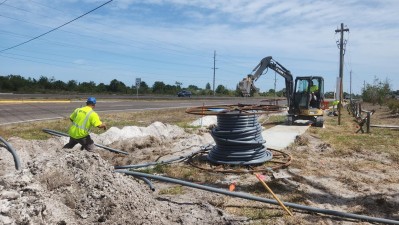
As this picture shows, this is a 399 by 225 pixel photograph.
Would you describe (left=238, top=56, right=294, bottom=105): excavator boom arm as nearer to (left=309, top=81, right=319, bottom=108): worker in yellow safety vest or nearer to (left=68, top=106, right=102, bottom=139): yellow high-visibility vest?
(left=309, top=81, right=319, bottom=108): worker in yellow safety vest

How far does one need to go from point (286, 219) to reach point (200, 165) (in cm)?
396

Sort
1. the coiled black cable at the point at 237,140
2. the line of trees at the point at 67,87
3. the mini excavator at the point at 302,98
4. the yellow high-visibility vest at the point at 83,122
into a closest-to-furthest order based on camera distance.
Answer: the yellow high-visibility vest at the point at 83,122
the coiled black cable at the point at 237,140
the mini excavator at the point at 302,98
the line of trees at the point at 67,87

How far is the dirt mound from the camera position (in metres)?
4.43

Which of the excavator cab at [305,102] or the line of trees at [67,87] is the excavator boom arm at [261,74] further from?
the line of trees at [67,87]

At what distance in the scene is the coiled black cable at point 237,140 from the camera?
30.3ft

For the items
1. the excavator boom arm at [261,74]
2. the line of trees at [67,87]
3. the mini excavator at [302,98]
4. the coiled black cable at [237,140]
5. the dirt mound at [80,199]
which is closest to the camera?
the dirt mound at [80,199]

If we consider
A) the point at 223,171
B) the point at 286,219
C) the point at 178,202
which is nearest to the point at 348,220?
the point at 286,219

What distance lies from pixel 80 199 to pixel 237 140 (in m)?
4.86

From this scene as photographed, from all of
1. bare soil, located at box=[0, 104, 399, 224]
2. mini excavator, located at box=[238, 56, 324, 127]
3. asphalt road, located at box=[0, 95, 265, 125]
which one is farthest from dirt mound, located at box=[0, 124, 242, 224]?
mini excavator, located at box=[238, 56, 324, 127]

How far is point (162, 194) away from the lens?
6.95 metres

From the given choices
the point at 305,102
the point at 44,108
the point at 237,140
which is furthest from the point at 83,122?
the point at 44,108

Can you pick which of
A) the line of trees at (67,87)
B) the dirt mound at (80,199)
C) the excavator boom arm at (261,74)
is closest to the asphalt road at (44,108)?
the excavator boom arm at (261,74)

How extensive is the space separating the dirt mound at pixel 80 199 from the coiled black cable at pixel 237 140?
10.8 ft

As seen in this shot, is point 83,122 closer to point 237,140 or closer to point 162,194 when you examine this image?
point 162,194
